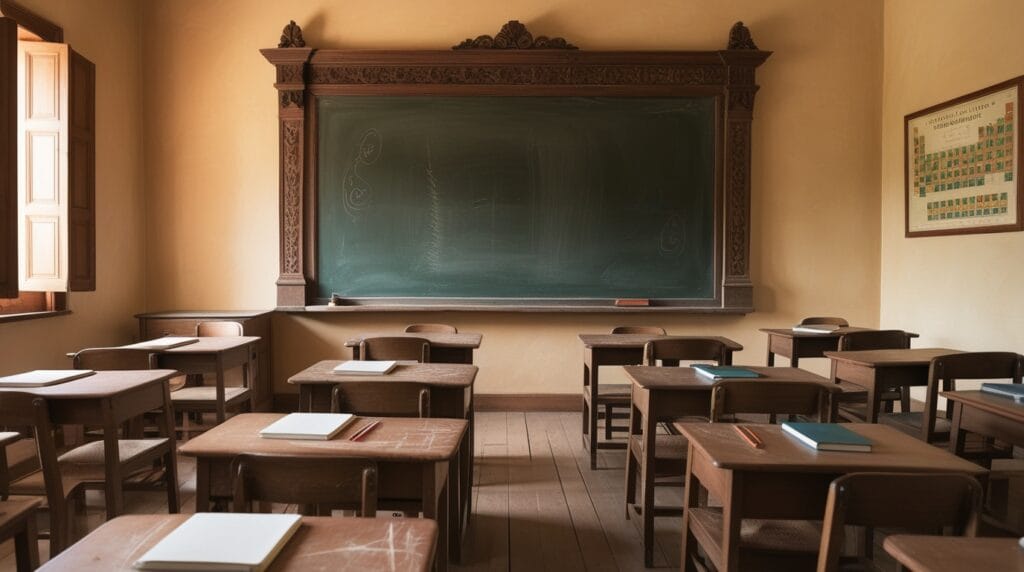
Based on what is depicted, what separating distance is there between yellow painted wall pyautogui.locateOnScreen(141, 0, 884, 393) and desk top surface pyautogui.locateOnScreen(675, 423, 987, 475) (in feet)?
11.0

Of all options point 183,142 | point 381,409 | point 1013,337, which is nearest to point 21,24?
point 183,142

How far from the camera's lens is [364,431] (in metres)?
1.88

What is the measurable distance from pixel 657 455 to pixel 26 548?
2116 mm

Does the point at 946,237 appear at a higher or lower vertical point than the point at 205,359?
higher

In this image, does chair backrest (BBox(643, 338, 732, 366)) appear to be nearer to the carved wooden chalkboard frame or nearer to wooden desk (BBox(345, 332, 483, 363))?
wooden desk (BBox(345, 332, 483, 363))

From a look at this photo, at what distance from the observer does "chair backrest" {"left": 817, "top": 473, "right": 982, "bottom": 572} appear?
1.34 metres

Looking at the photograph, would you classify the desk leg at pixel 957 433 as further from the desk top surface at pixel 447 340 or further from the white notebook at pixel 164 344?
the white notebook at pixel 164 344

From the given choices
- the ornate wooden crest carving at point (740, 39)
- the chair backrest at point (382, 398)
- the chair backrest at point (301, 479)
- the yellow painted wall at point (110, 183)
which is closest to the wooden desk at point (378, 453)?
the chair backrest at point (301, 479)

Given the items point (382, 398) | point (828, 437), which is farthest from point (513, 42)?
point (828, 437)

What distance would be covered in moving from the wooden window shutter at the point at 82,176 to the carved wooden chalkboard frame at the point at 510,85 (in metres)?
1.26

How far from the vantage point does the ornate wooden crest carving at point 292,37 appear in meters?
5.05

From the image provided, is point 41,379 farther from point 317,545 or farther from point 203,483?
point 317,545

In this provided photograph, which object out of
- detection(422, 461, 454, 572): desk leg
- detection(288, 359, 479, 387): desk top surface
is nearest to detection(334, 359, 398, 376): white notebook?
detection(288, 359, 479, 387): desk top surface

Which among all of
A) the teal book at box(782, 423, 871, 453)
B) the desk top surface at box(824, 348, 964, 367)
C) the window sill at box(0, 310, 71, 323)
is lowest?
the teal book at box(782, 423, 871, 453)
